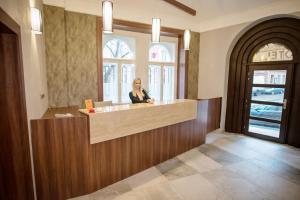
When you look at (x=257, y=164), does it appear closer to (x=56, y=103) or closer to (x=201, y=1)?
(x=201, y=1)

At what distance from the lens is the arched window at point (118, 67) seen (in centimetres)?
499

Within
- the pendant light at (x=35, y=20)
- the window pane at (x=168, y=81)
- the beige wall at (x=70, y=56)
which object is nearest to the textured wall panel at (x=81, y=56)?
the beige wall at (x=70, y=56)

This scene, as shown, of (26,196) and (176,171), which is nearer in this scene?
(26,196)

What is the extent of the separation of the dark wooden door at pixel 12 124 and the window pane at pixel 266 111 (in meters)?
5.12

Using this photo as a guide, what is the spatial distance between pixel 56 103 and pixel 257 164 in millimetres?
4190

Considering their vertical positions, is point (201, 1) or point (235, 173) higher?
point (201, 1)

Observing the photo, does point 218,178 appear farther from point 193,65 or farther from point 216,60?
point 193,65

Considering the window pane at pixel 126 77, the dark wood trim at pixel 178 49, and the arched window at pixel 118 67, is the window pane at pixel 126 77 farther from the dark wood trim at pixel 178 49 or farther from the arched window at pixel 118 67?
the dark wood trim at pixel 178 49

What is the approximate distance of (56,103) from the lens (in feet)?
12.0

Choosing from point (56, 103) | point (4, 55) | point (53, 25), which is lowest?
point (56, 103)

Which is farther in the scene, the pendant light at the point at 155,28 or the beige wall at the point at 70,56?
the beige wall at the point at 70,56

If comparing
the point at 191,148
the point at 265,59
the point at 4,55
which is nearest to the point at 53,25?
the point at 4,55

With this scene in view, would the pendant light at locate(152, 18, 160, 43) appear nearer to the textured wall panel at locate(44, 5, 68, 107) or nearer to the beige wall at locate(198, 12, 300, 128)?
the textured wall panel at locate(44, 5, 68, 107)

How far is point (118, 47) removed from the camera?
5121mm
